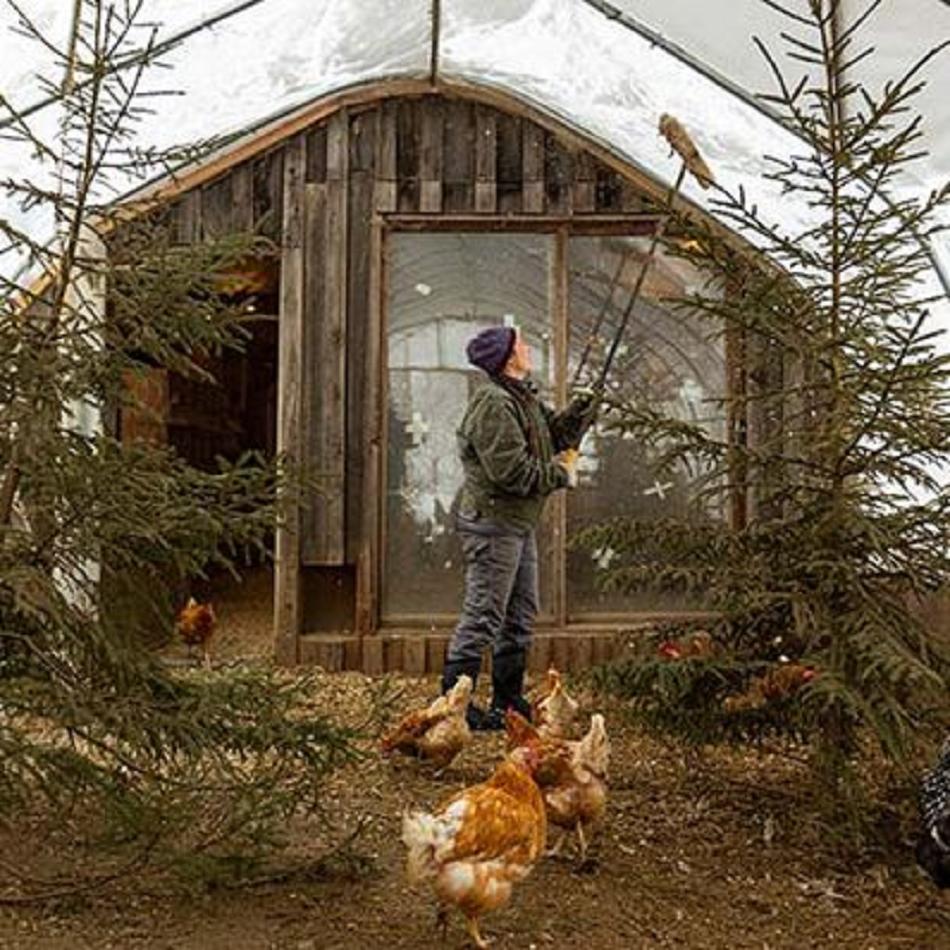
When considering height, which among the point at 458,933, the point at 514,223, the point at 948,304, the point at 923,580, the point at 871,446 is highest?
the point at 514,223

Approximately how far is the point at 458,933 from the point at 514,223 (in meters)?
4.43

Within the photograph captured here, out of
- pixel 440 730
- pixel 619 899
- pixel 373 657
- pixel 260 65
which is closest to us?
pixel 619 899

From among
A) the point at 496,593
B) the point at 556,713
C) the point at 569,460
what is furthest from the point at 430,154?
the point at 556,713

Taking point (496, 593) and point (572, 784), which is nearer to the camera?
point (572, 784)

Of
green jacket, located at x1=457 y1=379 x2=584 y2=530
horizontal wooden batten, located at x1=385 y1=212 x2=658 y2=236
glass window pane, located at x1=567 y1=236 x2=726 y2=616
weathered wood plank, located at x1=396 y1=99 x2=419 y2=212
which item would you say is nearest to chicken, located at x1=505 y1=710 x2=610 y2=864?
green jacket, located at x1=457 y1=379 x2=584 y2=530

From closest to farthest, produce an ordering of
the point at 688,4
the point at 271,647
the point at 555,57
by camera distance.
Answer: the point at 688,4 < the point at 555,57 < the point at 271,647

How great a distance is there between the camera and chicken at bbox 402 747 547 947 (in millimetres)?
2994

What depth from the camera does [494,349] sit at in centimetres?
518

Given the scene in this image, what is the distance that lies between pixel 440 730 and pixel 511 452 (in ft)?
3.50

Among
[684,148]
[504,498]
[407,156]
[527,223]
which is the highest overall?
[407,156]

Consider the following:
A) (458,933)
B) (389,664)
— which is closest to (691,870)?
(458,933)

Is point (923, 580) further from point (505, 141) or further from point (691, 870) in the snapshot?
point (505, 141)

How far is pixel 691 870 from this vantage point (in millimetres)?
3820

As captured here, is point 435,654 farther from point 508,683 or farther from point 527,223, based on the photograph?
point 527,223
